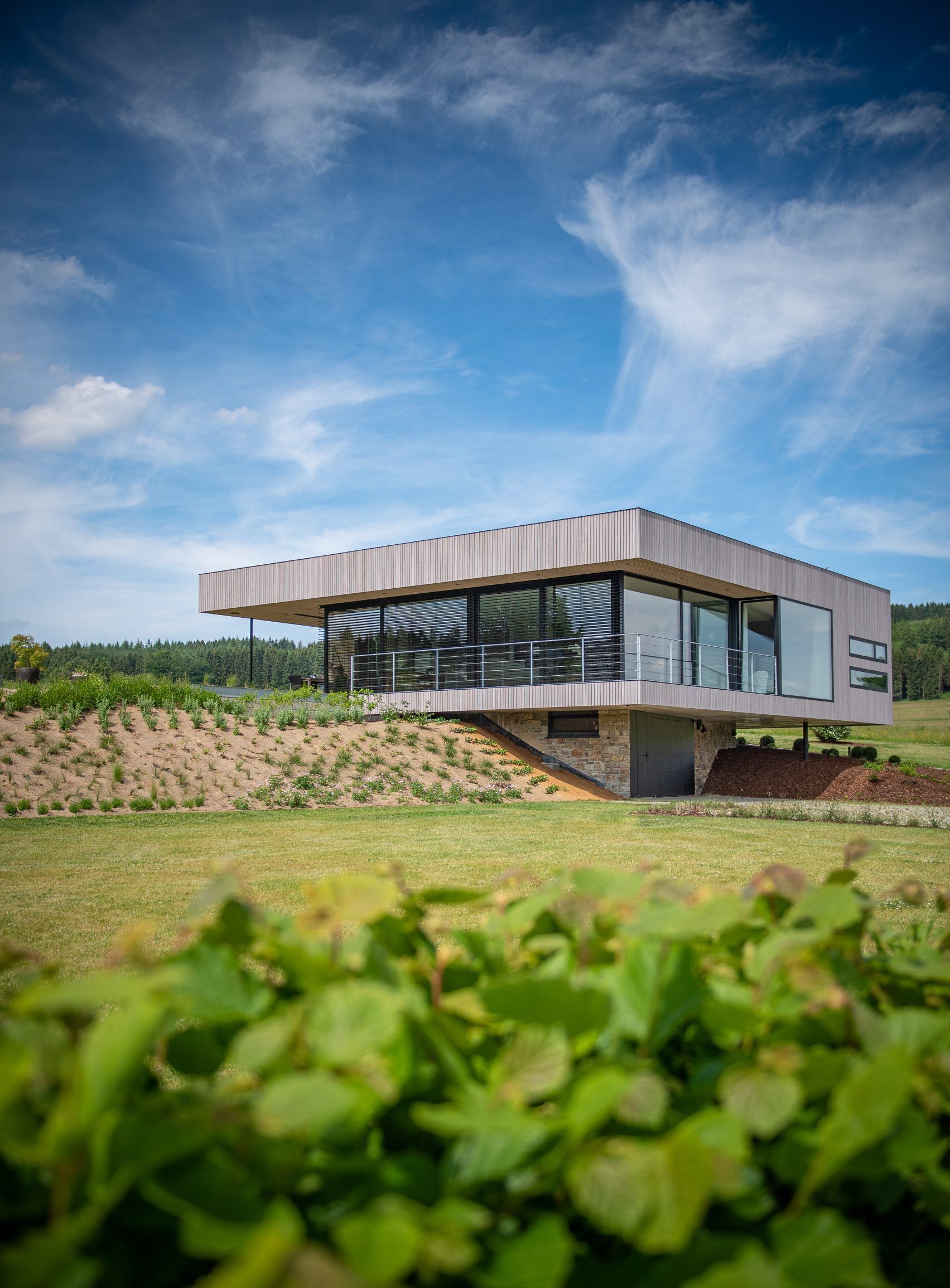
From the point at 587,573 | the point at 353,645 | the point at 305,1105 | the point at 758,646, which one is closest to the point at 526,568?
the point at 587,573

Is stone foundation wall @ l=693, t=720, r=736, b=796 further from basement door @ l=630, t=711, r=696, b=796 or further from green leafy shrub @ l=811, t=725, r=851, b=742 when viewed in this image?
green leafy shrub @ l=811, t=725, r=851, b=742

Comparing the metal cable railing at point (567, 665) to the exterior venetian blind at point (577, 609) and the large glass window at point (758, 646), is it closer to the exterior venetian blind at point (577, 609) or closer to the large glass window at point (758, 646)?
the large glass window at point (758, 646)

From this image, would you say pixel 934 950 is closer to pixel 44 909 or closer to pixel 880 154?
pixel 44 909

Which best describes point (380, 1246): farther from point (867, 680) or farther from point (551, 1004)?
point (867, 680)

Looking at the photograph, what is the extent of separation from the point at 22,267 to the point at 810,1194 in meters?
23.0

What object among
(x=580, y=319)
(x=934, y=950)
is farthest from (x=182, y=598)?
(x=934, y=950)

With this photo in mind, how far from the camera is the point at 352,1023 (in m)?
0.62

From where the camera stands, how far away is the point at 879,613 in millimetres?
25578

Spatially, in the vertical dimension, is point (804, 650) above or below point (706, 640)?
below

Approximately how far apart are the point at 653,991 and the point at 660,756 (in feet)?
66.3

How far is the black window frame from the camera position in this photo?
23.8 metres

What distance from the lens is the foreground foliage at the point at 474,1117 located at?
1.66 feet

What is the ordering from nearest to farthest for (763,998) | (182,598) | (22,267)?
(763,998), (22,267), (182,598)

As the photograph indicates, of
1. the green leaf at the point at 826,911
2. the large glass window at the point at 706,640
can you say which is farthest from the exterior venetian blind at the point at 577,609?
the green leaf at the point at 826,911
